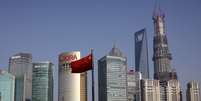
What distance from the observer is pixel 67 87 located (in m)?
188

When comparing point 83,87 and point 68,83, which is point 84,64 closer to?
point 68,83

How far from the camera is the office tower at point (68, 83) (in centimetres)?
18512

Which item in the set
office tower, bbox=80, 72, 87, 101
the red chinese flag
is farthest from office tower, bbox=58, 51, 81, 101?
the red chinese flag

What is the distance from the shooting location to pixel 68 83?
186m

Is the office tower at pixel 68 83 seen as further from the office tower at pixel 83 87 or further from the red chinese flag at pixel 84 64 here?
the red chinese flag at pixel 84 64

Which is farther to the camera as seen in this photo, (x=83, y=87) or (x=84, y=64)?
(x=83, y=87)

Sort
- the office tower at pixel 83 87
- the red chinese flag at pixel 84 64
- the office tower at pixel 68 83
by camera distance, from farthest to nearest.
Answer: the office tower at pixel 83 87
the office tower at pixel 68 83
the red chinese flag at pixel 84 64

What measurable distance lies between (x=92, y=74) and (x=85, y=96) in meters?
161

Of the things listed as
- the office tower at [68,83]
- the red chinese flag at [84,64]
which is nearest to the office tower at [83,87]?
the office tower at [68,83]

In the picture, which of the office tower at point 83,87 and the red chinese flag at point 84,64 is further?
the office tower at point 83,87

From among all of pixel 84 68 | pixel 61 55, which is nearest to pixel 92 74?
pixel 84 68

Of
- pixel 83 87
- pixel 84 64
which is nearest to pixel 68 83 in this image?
pixel 83 87

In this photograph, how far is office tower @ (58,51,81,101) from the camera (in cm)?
→ 18512

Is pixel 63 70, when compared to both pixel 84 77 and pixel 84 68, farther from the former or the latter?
pixel 84 68
